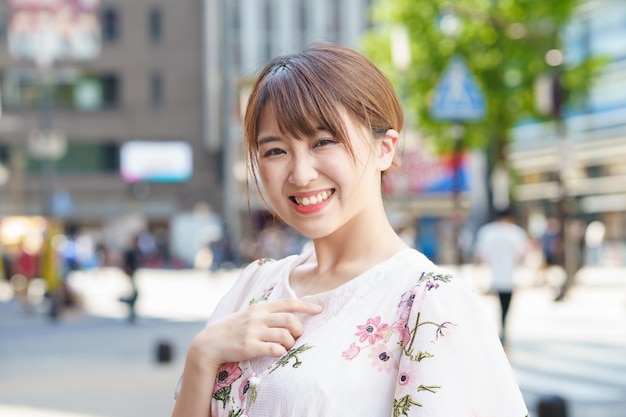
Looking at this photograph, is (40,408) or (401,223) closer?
(40,408)

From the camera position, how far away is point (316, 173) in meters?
2.13

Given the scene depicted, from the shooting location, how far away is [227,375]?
2217 millimetres

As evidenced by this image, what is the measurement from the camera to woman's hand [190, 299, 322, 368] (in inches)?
82.8

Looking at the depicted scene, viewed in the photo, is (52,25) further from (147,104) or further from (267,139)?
(267,139)

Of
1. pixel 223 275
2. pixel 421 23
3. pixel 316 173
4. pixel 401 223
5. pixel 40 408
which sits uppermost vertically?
pixel 421 23

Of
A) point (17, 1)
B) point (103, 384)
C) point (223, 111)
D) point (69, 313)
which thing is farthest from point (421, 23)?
point (223, 111)

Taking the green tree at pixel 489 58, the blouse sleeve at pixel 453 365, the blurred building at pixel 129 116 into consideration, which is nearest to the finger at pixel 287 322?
the blouse sleeve at pixel 453 365

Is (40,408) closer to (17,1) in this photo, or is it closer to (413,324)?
(413,324)

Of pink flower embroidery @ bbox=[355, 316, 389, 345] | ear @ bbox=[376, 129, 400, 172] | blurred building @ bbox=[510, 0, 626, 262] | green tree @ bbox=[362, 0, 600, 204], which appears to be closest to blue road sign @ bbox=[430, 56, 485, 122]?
ear @ bbox=[376, 129, 400, 172]

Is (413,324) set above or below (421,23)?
below

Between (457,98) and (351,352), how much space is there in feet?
49.4

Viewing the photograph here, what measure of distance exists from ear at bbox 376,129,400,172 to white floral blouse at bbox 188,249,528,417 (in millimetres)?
195

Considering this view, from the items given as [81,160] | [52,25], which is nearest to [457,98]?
[52,25]

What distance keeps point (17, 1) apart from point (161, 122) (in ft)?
87.1
